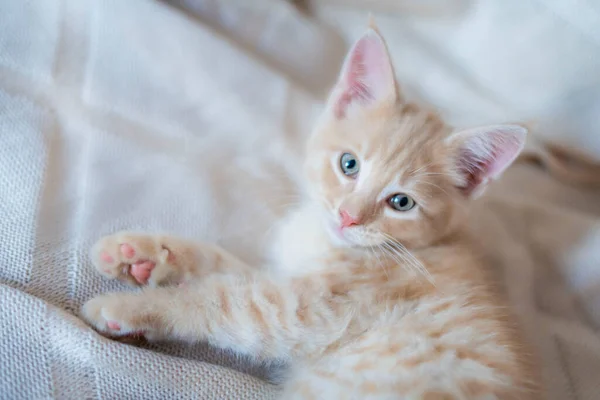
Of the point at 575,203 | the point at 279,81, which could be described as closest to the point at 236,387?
the point at 279,81

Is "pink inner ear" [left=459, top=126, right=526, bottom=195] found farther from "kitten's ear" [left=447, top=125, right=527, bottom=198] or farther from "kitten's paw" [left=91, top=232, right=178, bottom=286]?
"kitten's paw" [left=91, top=232, right=178, bottom=286]

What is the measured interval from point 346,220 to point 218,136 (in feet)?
1.74

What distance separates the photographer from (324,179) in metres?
1.06

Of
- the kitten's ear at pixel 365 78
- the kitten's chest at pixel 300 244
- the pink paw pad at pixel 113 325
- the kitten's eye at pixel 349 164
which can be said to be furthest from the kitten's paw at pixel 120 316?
the kitten's ear at pixel 365 78

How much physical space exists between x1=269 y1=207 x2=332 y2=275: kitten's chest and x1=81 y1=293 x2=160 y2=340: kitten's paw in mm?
313

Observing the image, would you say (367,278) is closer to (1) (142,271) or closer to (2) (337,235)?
(2) (337,235)

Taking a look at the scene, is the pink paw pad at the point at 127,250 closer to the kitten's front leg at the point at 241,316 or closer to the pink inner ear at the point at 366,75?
the kitten's front leg at the point at 241,316

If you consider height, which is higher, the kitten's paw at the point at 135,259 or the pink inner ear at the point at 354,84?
the pink inner ear at the point at 354,84

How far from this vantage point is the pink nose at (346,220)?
97 centimetres

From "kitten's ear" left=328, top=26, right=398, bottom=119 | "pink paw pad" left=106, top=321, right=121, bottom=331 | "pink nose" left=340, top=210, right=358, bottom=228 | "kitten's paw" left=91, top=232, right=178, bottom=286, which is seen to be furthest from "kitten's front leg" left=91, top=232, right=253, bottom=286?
"kitten's ear" left=328, top=26, right=398, bottom=119

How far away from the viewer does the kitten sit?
887 mm

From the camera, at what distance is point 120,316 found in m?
0.87

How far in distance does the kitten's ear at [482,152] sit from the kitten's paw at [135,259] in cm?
64

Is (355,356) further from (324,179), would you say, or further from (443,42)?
(443,42)
